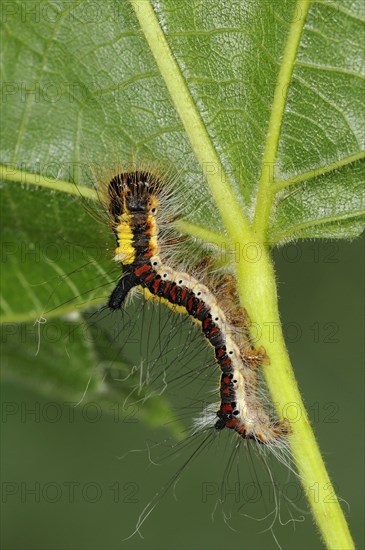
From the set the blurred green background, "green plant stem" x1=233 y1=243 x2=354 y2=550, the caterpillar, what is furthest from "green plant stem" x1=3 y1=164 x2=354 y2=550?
the blurred green background

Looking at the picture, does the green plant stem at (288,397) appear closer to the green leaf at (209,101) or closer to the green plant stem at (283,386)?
the green plant stem at (283,386)

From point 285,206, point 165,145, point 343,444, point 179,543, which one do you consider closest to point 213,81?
point 165,145

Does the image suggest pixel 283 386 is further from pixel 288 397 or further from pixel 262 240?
pixel 262 240

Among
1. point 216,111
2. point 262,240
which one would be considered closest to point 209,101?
point 216,111

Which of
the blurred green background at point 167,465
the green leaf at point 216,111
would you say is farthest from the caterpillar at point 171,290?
the blurred green background at point 167,465

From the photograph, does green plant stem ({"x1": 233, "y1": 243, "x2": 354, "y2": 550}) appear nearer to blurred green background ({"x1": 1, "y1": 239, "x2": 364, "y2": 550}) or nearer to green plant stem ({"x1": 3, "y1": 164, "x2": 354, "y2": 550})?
green plant stem ({"x1": 3, "y1": 164, "x2": 354, "y2": 550})

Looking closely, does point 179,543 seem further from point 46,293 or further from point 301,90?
point 301,90
